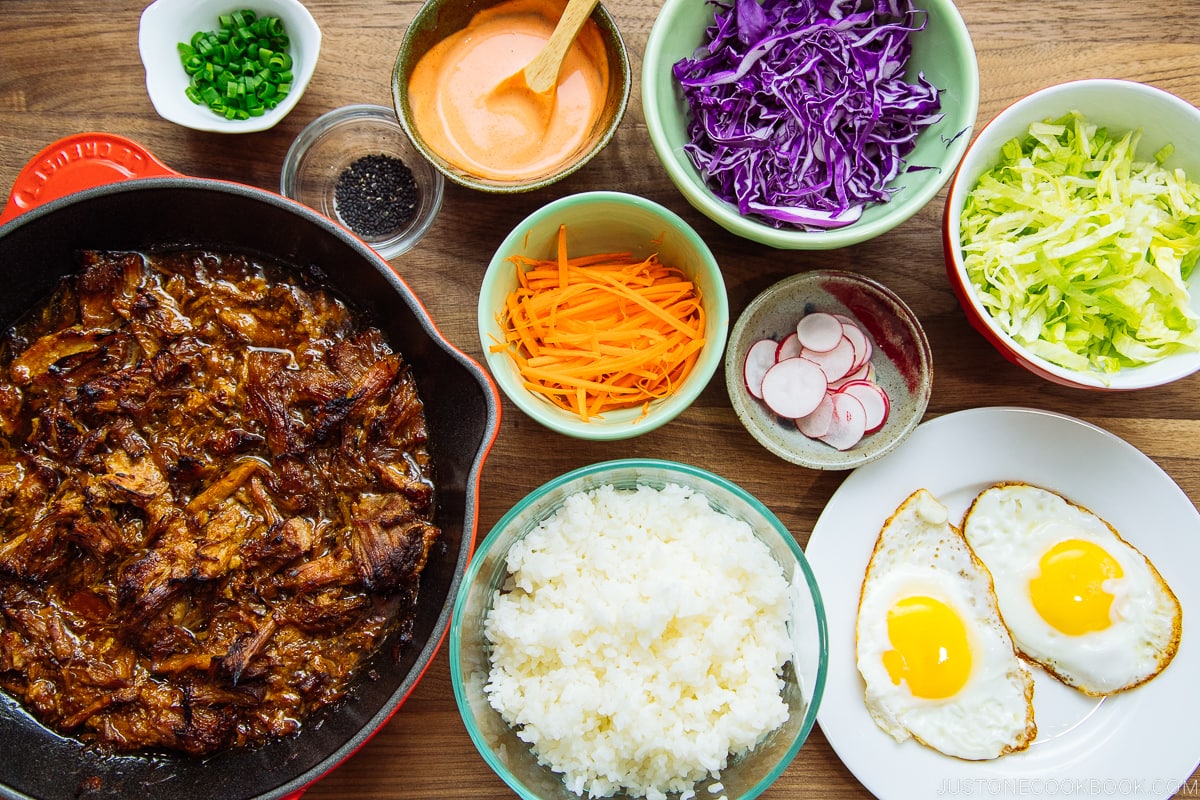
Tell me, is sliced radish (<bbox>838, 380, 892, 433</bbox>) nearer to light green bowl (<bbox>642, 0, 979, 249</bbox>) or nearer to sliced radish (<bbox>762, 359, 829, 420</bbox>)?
sliced radish (<bbox>762, 359, 829, 420</bbox>)

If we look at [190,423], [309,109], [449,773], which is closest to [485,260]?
[309,109]

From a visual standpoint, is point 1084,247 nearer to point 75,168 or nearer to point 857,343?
point 857,343

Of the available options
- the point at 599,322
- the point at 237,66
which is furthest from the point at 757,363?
the point at 237,66

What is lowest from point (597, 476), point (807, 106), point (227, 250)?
point (597, 476)

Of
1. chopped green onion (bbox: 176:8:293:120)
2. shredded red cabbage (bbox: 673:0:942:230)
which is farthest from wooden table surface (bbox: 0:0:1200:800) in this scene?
shredded red cabbage (bbox: 673:0:942:230)

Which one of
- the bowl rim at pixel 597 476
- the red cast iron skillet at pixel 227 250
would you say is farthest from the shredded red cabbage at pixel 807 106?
the red cast iron skillet at pixel 227 250

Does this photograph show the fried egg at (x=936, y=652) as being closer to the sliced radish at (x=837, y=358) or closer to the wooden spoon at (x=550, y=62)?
the sliced radish at (x=837, y=358)
